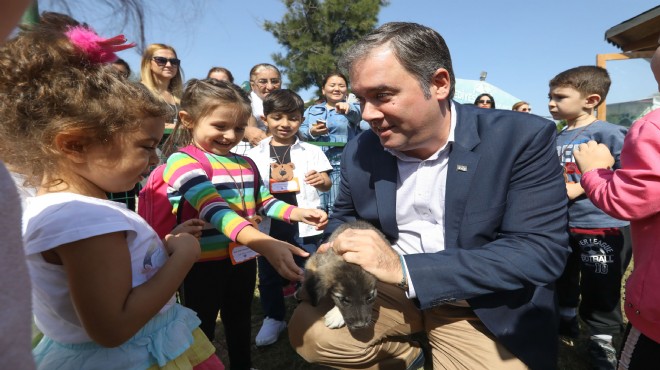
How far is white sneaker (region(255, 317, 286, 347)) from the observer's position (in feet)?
12.9

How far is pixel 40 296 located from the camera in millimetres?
1393

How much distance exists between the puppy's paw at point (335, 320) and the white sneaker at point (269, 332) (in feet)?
5.26

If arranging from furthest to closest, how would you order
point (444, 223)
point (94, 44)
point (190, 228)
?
point (444, 223)
point (190, 228)
point (94, 44)

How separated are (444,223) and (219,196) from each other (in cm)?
142

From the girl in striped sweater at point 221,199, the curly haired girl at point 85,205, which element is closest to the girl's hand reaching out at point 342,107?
the girl in striped sweater at point 221,199

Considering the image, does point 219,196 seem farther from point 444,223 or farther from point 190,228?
point 444,223

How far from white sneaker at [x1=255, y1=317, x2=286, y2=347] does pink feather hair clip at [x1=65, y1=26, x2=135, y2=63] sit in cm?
312

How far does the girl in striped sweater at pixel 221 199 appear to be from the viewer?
2699mm

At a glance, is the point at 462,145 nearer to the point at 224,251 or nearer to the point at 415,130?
the point at 415,130

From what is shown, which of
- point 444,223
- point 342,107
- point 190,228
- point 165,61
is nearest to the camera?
point 190,228

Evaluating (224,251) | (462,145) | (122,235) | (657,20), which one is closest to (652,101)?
(657,20)

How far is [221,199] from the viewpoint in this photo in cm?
259

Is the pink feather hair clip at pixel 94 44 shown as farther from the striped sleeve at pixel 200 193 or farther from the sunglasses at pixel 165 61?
the sunglasses at pixel 165 61

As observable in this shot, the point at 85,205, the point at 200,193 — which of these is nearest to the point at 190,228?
the point at 200,193
